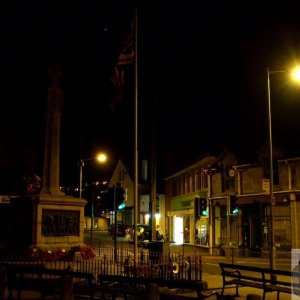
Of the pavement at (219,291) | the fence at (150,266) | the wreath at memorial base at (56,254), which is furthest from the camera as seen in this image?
the wreath at memorial base at (56,254)

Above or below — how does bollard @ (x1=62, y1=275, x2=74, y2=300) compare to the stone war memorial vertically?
below

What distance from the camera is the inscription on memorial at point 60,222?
2166 cm

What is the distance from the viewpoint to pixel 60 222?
72.3 feet

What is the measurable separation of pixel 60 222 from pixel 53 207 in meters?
0.72

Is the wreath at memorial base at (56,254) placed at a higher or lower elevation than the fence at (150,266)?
higher

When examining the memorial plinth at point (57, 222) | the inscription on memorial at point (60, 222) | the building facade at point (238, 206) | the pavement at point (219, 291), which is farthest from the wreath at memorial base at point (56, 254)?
the building facade at point (238, 206)

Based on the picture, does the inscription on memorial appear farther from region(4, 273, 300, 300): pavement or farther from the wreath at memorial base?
region(4, 273, 300, 300): pavement

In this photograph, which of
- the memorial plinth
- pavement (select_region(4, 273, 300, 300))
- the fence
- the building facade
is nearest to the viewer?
pavement (select_region(4, 273, 300, 300))

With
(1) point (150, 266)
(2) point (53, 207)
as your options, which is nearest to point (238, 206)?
(2) point (53, 207)

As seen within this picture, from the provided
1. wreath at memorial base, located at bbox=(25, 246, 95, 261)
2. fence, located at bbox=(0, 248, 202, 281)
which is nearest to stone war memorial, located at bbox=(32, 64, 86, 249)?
wreath at memorial base, located at bbox=(25, 246, 95, 261)

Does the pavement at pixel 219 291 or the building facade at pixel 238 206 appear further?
the building facade at pixel 238 206

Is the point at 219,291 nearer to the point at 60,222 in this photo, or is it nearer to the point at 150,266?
the point at 150,266

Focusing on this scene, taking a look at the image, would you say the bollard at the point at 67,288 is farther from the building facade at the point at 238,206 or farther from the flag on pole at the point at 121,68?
the building facade at the point at 238,206

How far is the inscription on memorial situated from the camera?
21656 millimetres
